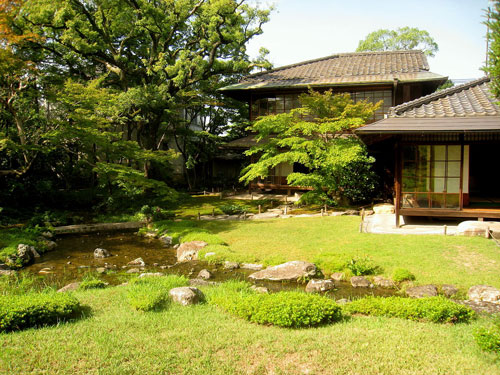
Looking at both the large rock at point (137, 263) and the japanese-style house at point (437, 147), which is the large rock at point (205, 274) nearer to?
the large rock at point (137, 263)

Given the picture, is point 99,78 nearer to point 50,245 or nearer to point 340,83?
point 50,245

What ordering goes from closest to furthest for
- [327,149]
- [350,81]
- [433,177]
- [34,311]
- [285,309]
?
[34,311], [285,309], [433,177], [327,149], [350,81]

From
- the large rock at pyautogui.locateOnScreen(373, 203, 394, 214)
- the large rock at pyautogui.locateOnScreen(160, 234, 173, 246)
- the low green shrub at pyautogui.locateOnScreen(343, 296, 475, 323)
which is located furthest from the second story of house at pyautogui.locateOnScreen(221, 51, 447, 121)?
the low green shrub at pyautogui.locateOnScreen(343, 296, 475, 323)

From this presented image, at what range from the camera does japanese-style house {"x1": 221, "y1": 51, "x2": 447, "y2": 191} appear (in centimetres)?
2105

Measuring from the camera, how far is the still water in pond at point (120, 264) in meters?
8.93

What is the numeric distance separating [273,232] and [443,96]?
7.98m

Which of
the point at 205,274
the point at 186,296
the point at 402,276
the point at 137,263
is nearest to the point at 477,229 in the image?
the point at 402,276

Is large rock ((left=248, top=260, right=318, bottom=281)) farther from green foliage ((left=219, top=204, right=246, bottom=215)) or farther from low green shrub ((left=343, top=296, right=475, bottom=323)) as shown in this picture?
green foliage ((left=219, top=204, right=246, bottom=215))

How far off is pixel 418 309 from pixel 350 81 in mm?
17353

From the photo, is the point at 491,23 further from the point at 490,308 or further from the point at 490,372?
the point at 490,308

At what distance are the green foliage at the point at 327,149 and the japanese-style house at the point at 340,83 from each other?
369 centimetres

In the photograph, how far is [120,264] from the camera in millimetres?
11273

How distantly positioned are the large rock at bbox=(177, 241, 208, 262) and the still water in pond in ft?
0.92

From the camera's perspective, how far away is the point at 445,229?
11398mm
